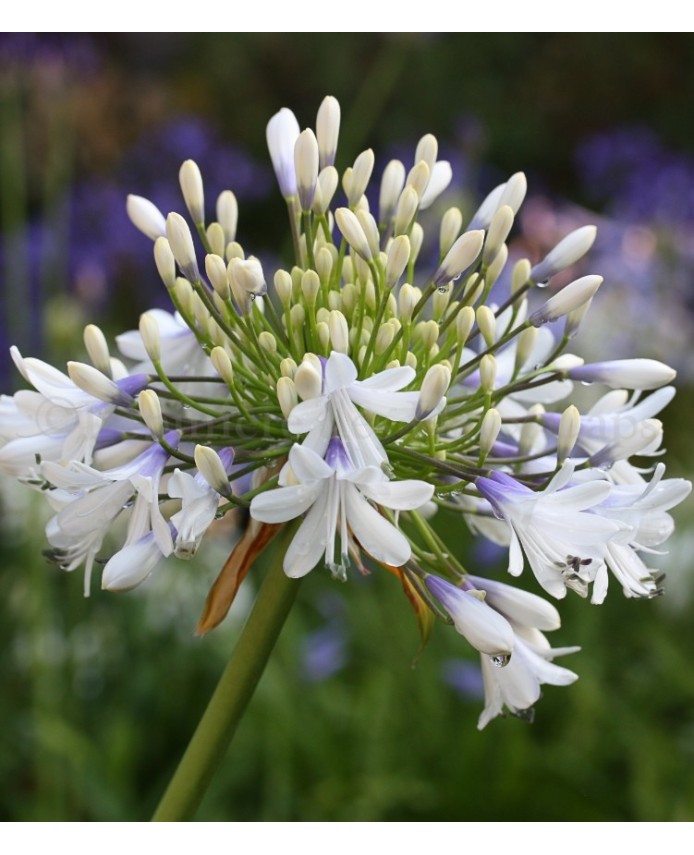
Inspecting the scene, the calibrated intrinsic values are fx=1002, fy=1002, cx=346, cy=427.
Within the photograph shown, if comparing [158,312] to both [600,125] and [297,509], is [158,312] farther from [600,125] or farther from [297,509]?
[600,125]

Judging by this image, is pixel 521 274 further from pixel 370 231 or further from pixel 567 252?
pixel 370 231

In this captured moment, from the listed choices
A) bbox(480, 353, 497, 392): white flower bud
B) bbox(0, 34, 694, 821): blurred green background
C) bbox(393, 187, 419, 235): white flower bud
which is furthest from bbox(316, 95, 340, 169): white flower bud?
bbox(0, 34, 694, 821): blurred green background

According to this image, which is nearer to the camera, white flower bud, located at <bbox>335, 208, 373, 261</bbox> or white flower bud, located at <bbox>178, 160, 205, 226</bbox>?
white flower bud, located at <bbox>335, 208, 373, 261</bbox>

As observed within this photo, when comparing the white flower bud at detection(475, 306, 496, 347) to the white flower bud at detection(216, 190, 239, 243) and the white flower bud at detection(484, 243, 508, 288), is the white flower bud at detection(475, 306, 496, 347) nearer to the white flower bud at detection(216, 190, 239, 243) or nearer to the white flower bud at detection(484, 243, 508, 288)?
the white flower bud at detection(484, 243, 508, 288)

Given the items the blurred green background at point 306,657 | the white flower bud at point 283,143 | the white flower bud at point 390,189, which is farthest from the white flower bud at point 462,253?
the blurred green background at point 306,657

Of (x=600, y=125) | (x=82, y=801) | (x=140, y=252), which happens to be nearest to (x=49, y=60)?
(x=140, y=252)

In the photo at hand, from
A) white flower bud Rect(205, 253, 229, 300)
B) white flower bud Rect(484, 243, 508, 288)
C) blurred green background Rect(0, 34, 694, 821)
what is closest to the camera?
white flower bud Rect(205, 253, 229, 300)

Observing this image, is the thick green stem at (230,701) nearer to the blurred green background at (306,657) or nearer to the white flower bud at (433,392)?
the white flower bud at (433,392)

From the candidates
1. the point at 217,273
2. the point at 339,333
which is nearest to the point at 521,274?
the point at 339,333
